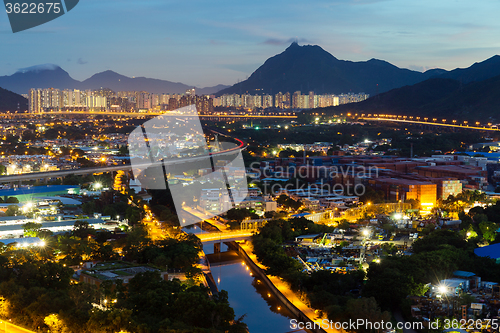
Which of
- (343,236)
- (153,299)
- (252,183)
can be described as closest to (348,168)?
(252,183)

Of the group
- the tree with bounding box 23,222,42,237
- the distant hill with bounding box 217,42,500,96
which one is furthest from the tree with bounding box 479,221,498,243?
the distant hill with bounding box 217,42,500,96

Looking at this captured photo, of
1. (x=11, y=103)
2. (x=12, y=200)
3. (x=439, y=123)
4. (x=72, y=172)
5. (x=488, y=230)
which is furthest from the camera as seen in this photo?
(x=11, y=103)

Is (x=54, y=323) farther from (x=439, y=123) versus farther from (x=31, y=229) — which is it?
(x=439, y=123)

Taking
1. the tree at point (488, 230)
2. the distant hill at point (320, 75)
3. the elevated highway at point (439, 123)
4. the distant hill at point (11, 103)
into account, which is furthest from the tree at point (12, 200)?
the distant hill at point (320, 75)

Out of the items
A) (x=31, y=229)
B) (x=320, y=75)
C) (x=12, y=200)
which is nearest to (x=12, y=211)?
(x=12, y=200)

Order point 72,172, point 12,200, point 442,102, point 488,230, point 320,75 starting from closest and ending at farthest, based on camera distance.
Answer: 1. point 488,230
2. point 12,200
3. point 72,172
4. point 442,102
5. point 320,75
